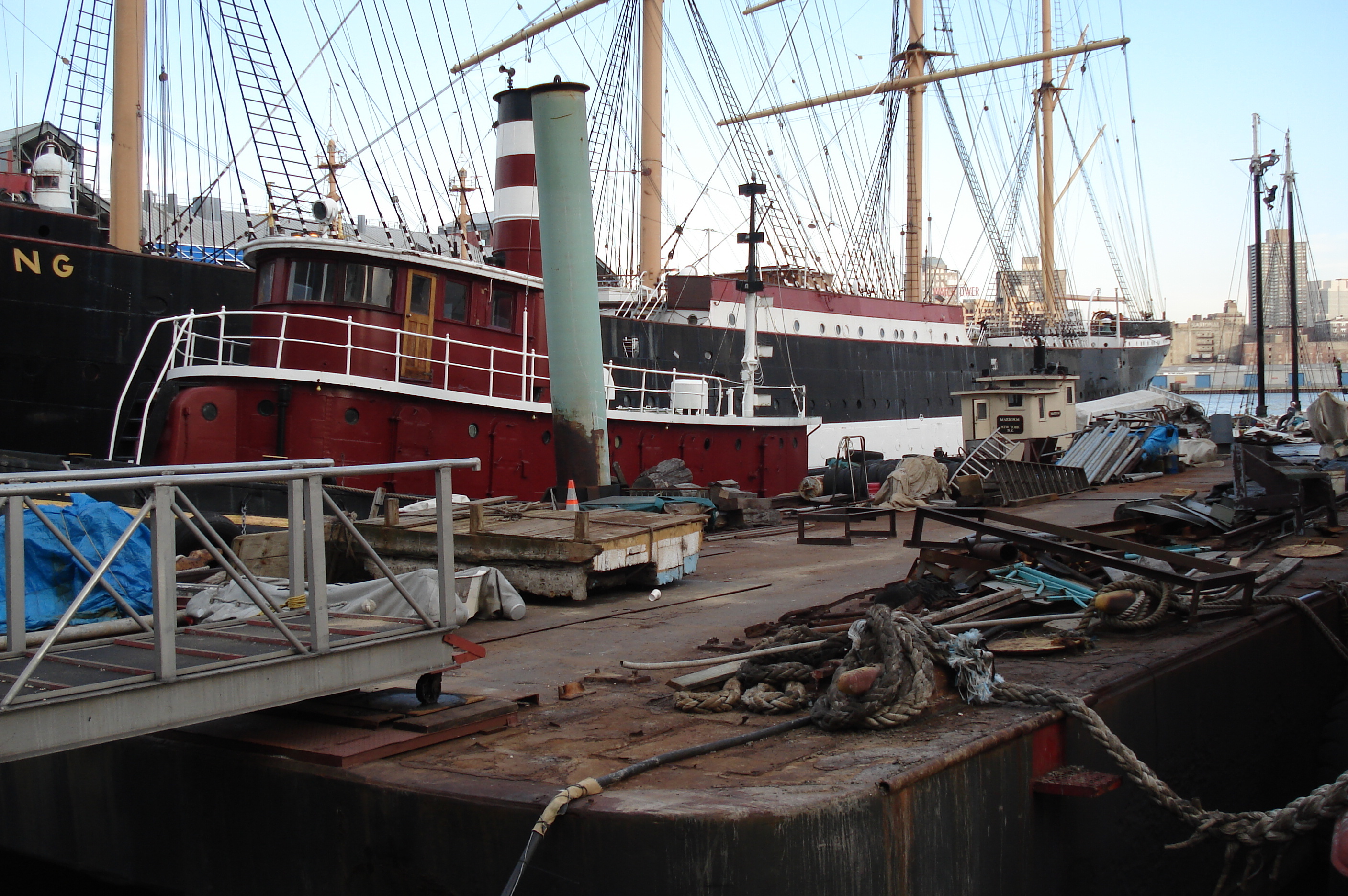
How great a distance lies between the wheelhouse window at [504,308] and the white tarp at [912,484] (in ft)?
20.8

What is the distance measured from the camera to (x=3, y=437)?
14922 millimetres

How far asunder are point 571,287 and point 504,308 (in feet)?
15.7

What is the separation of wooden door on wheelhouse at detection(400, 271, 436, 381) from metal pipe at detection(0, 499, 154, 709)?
11275 mm

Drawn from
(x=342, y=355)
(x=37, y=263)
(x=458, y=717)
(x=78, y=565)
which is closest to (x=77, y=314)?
(x=37, y=263)

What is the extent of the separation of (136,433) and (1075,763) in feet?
50.0

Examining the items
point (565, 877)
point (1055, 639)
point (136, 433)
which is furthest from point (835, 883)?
point (136, 433)

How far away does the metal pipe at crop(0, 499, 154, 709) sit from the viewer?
321 centimetres

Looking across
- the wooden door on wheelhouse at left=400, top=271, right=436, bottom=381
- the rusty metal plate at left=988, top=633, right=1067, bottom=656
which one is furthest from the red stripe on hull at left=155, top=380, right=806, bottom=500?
the rusty metal plate at left=988, top=633, right=1067, bottom=656

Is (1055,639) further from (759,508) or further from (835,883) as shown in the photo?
(759,508)

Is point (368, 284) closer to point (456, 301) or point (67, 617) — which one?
point (456, 301)

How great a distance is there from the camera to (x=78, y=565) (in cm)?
631

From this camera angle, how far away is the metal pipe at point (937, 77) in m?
37.8

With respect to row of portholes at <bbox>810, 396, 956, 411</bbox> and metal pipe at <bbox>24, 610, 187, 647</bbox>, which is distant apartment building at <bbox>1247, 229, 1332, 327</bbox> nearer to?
Result: row of portholes at <bbox>810, 396, 956, 411</bbox>

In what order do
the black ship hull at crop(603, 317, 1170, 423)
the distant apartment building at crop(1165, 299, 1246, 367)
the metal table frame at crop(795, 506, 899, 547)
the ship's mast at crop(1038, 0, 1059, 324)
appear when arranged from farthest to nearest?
1. the distant apartment building at crop(1165, 299, 1246, 367)
2. the ship's mast at crop(1038, 0, 1059, 324)
3. the black ship hull at crop(603, 317, 1170, 423)
4. the metal table frame at crop(795, 506, 899, 547)
